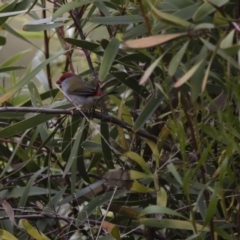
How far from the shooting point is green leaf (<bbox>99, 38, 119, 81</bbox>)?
0.83 m

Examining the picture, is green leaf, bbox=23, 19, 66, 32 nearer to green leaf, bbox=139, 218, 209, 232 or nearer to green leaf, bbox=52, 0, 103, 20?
green leaf, bbox=52, 0, 103, 20

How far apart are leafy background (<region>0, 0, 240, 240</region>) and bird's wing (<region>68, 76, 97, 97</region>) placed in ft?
0.10

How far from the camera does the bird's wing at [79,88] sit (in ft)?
3.73

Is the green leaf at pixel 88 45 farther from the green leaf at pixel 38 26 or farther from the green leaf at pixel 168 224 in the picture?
the green leaf at pixel 168 224

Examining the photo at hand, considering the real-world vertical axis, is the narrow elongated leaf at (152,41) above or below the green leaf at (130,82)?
above

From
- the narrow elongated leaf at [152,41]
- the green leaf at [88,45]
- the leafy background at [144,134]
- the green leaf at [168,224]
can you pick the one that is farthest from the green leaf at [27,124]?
the narrow elongated leaf at [152,41]

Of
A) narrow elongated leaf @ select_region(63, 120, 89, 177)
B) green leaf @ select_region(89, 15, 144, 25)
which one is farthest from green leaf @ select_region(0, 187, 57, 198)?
green leaf @ select_region(89, 15, 144, 25)

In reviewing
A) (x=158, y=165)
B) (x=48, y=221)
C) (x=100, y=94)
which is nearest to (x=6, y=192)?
(x=48, y=221)

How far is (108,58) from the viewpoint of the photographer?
85 cm

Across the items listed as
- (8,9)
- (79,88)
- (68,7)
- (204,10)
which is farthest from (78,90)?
(204,10)

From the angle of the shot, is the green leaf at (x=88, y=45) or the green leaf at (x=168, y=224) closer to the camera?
the green leaf at (x=168, y=224)

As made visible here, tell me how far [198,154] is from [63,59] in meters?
0.81

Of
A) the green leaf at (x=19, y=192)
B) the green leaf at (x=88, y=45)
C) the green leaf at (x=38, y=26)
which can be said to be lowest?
the green leaf at (x=19, y=192)

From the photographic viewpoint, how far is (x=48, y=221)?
104 centimetres
